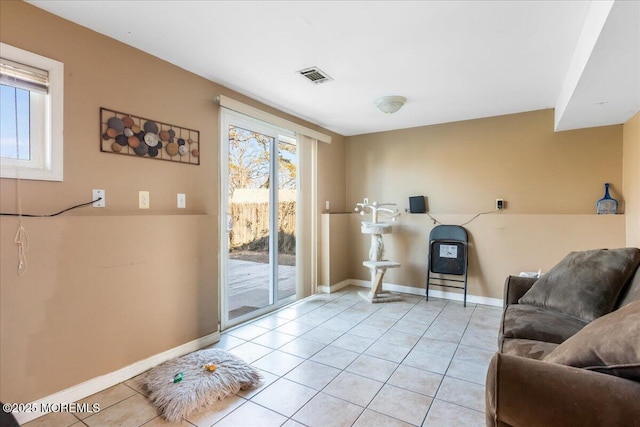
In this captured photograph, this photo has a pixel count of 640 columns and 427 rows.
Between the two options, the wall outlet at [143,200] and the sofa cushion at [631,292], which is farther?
the wall outlet at [143,200]

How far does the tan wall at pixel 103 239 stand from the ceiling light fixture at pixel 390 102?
1705 millimetres

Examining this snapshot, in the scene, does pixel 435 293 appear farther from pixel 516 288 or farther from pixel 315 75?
pixel 315 75

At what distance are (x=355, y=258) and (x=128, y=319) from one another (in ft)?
10.6

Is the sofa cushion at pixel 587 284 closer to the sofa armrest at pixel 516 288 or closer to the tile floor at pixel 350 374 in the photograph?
the sofa armrest at pixel 516 288

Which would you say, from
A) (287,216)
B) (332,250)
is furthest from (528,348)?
(332,250)

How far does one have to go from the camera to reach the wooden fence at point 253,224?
306cm

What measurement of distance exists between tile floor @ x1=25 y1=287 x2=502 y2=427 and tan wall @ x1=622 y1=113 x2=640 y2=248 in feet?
4.83

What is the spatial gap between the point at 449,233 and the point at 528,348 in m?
2.42

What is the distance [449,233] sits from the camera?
387 centimetres

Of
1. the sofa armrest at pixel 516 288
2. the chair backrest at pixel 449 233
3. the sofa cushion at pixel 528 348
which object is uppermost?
the chair backrest at pixel 449 233

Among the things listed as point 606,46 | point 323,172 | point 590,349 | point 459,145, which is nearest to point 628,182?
point 459,145

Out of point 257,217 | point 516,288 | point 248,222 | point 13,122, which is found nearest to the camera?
point 13,122

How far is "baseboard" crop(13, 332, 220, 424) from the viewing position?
1.69m

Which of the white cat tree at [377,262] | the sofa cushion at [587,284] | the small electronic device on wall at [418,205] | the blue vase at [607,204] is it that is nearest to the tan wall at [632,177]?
the blue vase at [607,204]
